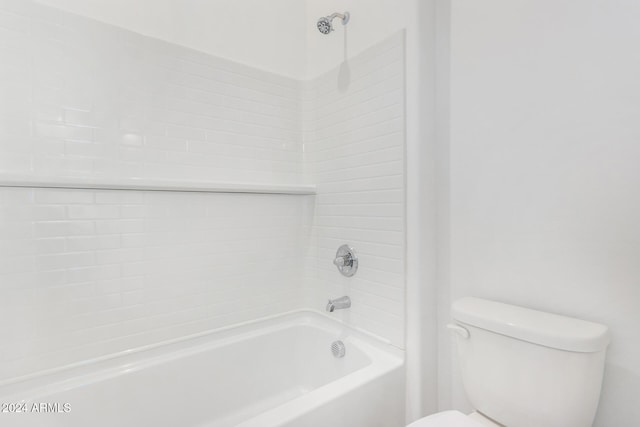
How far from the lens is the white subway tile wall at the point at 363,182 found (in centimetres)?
143

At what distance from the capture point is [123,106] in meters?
1.42

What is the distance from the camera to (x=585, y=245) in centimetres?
102

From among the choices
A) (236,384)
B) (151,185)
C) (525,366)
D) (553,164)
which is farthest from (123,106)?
(525,366)

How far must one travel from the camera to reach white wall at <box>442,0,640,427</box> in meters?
0.95

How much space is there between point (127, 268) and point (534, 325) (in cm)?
156

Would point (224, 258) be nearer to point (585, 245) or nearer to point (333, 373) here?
point (333, 373)

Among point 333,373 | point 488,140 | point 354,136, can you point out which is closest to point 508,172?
point 488,140

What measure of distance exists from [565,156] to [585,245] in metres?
0.29

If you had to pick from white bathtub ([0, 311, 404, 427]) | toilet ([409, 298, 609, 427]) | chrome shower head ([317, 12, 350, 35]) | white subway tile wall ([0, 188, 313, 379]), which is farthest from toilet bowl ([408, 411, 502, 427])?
chrome shower head ([317, 12, 350, 35])

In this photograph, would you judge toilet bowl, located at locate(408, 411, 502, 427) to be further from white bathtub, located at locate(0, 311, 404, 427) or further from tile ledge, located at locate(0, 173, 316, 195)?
tile ledge, located at locate(0, 173, 316, 195)

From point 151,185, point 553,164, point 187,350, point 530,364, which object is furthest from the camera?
point 187,350

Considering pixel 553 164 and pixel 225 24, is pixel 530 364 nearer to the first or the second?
pixel 553 164

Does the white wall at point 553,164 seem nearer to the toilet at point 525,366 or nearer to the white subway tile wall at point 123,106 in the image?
the toilet at point 525,366

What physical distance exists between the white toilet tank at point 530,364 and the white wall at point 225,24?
163 centimetres
